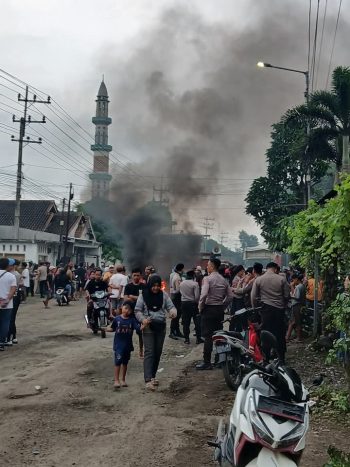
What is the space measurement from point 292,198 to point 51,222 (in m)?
22.7

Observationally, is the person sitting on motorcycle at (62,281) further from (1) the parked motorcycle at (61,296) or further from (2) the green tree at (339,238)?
(2) the green tree at (339,238)

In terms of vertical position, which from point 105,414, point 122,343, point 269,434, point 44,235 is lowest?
point 105,414

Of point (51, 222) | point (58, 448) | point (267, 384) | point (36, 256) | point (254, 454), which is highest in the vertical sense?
point (51, 222)

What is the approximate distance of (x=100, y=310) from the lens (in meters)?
13.3

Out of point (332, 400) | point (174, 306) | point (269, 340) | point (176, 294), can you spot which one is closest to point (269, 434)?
point (269, 340)

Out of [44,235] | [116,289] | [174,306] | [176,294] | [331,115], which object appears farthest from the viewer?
[44,235]

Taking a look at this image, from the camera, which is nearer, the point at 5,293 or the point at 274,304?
the point at 274,304

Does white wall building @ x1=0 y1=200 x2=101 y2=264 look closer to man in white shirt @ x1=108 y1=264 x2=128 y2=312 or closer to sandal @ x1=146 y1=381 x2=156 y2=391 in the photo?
man in white shirt @ x1=108 y1=264 x2=128 y2=312

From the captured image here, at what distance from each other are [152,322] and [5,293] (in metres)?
3.55

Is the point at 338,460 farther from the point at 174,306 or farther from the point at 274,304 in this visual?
the point at 274,304

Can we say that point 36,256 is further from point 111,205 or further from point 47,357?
point 47,357

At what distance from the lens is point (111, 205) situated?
150ft

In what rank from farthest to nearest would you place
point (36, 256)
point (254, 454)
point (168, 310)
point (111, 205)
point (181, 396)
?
point (111, 205) < point (36, 256) < point (168, 310) < point (181, 396) < point (254, 454)

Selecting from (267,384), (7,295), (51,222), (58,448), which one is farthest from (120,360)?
(51,222)
